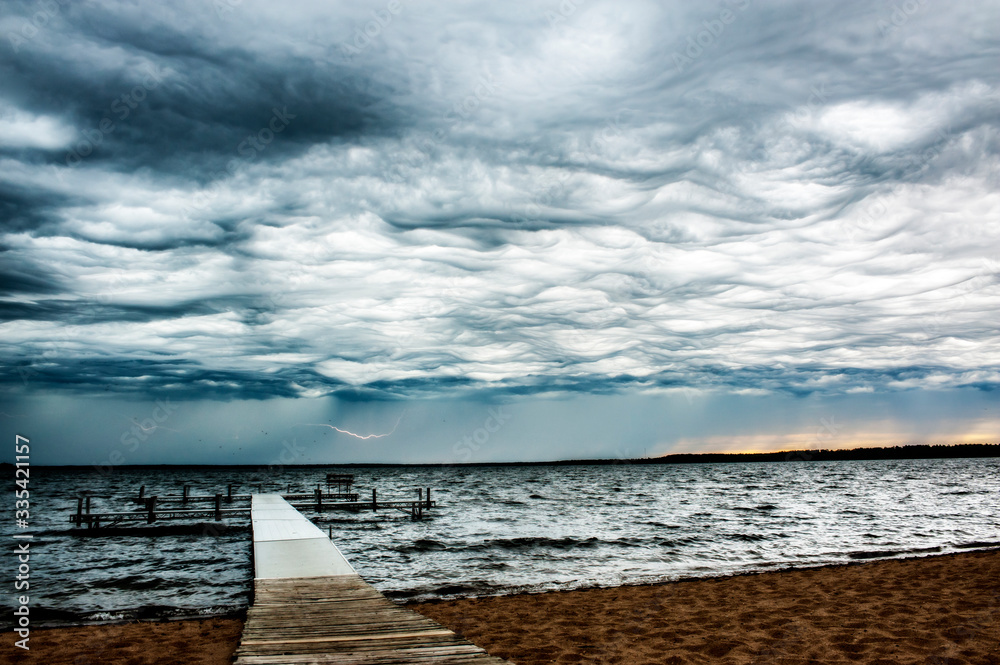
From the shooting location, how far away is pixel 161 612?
1387cm

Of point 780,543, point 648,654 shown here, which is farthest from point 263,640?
point 780,543

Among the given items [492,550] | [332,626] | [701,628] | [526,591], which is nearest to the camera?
[332,626]

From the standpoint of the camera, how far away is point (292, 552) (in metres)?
15.7

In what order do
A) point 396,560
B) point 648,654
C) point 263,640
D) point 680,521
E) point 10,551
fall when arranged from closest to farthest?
1. point 263,640
2. point 648,654
3. point 396,560
4. point 10,551
5. point 680,521

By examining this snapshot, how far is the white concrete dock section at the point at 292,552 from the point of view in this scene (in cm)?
1287

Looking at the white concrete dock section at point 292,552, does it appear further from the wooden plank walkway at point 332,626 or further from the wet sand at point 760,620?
the wet sand at point 760,620

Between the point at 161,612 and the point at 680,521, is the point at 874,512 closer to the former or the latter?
the point at 680,521

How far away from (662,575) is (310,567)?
10376 millimetres

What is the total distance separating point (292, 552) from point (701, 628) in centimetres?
1031

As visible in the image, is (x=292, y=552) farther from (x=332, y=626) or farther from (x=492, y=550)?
(x=492, y=550)

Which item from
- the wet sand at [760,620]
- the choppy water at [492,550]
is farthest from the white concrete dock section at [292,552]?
the wet sand at [760,620]

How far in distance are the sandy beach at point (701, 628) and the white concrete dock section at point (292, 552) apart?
1416mm

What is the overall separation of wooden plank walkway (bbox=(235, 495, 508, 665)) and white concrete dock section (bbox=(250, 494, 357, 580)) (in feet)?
0.15

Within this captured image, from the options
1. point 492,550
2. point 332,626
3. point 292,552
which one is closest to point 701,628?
point 332,626
